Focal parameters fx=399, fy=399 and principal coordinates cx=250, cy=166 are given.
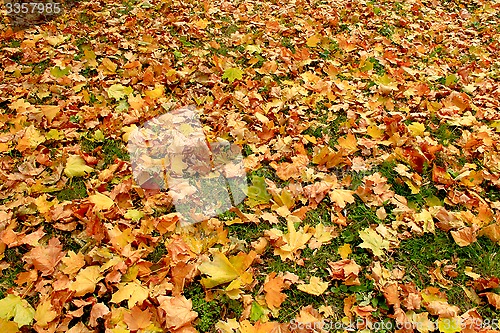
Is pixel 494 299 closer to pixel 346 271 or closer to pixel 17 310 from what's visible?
pixel 346 271

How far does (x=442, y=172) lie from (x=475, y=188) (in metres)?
0.25

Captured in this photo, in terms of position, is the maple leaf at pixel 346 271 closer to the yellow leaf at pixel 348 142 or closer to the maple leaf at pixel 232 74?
the yellow leaf at pixel 348 142

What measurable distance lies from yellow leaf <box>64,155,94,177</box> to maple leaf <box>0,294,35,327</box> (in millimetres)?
952

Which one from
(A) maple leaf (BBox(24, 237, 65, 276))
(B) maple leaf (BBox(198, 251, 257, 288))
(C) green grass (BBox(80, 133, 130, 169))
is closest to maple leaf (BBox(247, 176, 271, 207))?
(B) maple leaf (BBox(198, 251, 257, 288))

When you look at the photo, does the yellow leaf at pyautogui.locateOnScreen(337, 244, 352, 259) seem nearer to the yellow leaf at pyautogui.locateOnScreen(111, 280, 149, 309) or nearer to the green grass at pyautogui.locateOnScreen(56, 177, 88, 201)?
the yellow leaf at pyautogui.locateOnScreen(111, 280, 149, 309)

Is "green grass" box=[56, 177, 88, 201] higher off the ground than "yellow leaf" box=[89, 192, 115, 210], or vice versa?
"yellow leaf" box=[89, 192, 115, 210]

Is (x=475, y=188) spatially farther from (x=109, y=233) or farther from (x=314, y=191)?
(x=109, y=233)

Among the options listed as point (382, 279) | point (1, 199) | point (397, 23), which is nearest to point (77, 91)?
point (1, 199)

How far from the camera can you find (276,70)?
4.10 metres

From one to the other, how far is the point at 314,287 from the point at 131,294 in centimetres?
100

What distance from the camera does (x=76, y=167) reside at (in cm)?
284

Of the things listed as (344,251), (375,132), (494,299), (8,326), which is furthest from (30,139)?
(494,299)

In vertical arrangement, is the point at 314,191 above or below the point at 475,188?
below

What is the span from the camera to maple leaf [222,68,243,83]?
3.84 m
